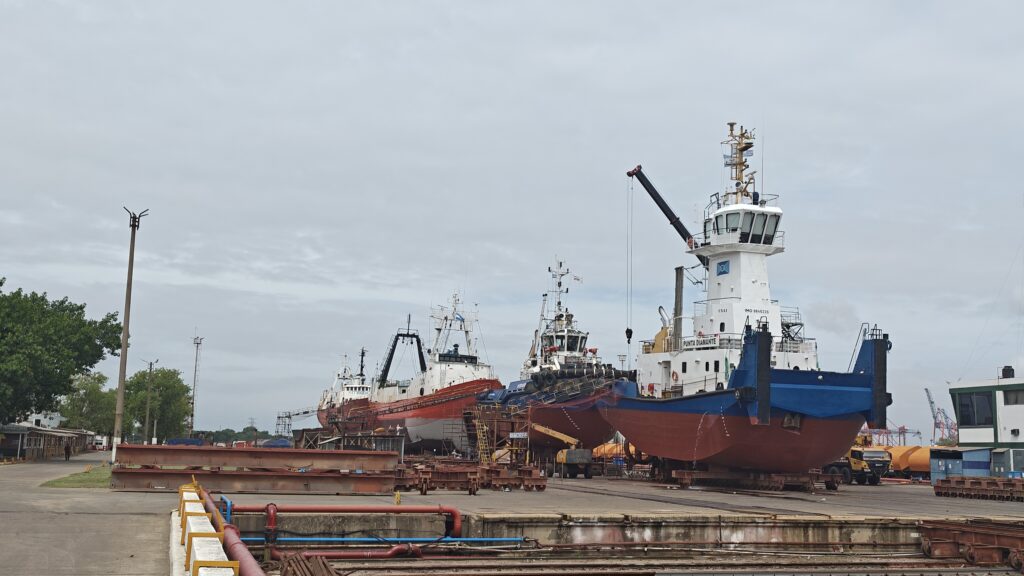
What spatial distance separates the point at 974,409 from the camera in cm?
3612

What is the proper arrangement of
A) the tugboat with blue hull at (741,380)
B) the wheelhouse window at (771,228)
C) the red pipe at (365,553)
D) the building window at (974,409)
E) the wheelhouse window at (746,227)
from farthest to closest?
1. the building window at (974,409)
2. the wheelhouse window at (771,228)
3. the wheelhouse window at (746,227)
4. the tugboat with blue hull at (741,380)
5. the red pipe at (365,553)

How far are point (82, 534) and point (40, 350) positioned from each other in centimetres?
2924

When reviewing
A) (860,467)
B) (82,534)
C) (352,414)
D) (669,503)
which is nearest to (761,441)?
(669,503)

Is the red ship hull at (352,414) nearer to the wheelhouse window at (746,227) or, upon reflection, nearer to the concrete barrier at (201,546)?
the wheelhouse window at (746,227)

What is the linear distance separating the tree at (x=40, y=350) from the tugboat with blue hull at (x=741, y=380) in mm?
23105

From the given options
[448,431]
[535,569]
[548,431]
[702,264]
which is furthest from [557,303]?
[535,569]

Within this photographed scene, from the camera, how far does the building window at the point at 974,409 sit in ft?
117

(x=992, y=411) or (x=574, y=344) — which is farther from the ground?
(x=574, y=344)

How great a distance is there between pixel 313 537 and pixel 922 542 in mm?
10436

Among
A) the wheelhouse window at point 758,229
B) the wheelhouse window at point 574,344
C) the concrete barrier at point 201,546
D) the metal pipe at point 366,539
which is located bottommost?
the metal pipe at point 366,539

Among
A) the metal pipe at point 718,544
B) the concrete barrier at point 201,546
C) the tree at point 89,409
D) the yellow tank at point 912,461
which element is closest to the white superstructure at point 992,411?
the yellow tank at point 912,461

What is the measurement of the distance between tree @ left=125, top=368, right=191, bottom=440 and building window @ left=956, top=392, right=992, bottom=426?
7595 cm

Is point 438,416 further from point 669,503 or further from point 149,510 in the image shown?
point 149,510

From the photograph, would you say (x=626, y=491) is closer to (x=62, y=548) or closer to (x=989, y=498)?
(x=989, y=498)
